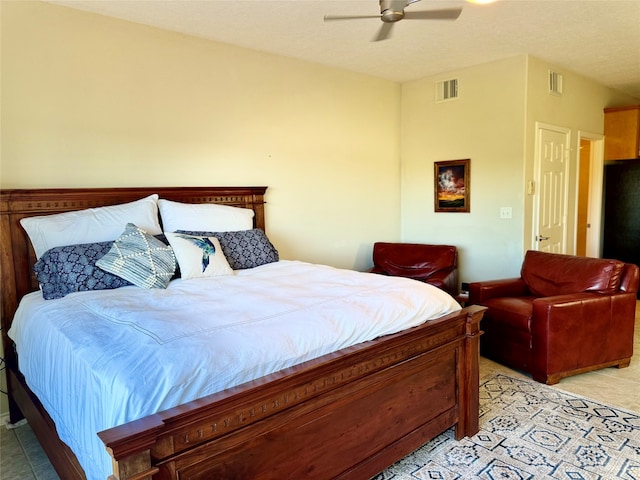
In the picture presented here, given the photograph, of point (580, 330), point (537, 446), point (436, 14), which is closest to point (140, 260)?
point (436, 14)

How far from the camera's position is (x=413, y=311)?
81.4 inches

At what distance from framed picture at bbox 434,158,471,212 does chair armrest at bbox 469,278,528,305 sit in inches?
46.0

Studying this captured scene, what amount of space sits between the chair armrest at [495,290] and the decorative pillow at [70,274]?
8.63 feet

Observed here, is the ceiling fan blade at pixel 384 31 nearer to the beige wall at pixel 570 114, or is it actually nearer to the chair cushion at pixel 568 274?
the beige wall at pixel 570 114

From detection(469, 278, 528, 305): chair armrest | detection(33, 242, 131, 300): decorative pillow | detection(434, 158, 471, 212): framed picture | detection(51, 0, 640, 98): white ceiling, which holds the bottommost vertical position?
detection(469, 278, 528, 305): chair armrest

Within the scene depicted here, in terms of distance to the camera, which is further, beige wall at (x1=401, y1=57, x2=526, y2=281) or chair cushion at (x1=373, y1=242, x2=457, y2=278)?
chair cushion at (x1=373, y1=242, x2=457, y2=278)

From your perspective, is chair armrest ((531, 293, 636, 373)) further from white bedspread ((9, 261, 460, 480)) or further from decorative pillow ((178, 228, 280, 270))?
decorative pillow ((178, 228, 280, 270))

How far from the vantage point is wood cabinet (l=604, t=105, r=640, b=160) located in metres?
5.38

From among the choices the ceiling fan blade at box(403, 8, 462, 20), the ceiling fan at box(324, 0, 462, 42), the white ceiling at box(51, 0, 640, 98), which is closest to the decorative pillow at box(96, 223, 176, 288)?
the white ceiling at box(51, 0, 640, 98)

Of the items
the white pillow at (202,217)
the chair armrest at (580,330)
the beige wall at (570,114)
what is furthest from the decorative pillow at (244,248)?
the beige wall at (570,114)

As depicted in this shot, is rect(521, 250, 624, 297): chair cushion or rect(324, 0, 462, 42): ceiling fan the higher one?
rect(324, 0, 462, 42): ceiling fan

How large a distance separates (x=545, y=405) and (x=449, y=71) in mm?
3415

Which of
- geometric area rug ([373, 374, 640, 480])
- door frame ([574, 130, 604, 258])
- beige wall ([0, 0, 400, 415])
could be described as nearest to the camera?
geometric area rug ([373, 374, 640, 480])

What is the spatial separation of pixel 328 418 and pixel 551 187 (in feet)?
13.0
